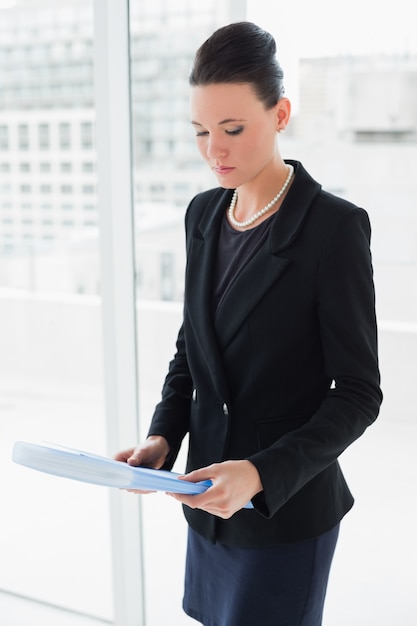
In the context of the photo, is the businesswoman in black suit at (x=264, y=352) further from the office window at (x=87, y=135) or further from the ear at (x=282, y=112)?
the office window at (x=87, y=135)

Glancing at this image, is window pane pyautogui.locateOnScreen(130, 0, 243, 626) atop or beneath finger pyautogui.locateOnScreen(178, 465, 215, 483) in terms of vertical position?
atop

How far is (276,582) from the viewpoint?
50.5 inches

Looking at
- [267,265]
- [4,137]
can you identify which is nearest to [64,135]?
[4,137]

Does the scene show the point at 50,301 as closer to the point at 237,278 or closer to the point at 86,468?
the point at 237,278

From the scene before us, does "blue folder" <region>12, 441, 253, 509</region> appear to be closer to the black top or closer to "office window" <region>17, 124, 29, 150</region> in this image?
the black top

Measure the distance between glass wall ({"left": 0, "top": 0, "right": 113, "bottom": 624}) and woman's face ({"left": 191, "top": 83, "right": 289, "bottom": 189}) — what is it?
1.05m

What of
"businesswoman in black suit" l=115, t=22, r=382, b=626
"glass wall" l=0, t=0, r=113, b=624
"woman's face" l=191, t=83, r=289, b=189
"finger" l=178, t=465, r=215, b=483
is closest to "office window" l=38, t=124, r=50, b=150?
"glass wall" l=0, t=0, r=113, b=624

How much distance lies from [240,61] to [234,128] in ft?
0.33

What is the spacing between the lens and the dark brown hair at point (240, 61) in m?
1.16

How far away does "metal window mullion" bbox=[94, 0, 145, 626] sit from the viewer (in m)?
2.00

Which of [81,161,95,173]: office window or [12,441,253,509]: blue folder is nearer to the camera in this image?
[12,441,253,509]: blue folder

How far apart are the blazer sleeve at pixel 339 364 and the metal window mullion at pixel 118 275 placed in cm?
104

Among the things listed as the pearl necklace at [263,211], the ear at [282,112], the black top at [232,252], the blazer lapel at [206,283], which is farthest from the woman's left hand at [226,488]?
the ear at [282,112]

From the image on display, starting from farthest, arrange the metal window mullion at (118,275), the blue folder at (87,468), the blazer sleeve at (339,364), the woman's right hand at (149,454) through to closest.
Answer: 1. the metal window mullion at (118,275)
2. the woman's right hand at (149,454)
3. the blazer sleeve at (339,364)
4. the blue folder at (87,468)
